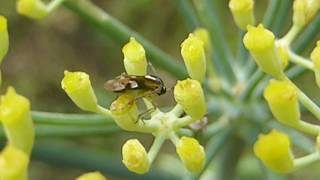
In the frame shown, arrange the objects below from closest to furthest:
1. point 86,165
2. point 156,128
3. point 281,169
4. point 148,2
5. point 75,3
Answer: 1. point 281,169
2. point 156,128
3. point 75,3
4. point 86,165
5. point 148,2

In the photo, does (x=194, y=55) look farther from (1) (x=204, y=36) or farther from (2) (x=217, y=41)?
(2) (x=217, y=41)

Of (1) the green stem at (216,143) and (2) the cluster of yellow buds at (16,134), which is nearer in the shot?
(2) the cluster of yellow buds at (16,134)

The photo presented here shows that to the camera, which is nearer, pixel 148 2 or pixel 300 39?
pixel 300 39

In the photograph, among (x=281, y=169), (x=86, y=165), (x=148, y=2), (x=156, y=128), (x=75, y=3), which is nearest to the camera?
(x=281, y=169)

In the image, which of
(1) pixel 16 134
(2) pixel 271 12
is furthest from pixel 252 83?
(1) pixel 16 134

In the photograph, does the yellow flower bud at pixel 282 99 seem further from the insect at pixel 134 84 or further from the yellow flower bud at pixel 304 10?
the yellow flower bud at pixel 304 10

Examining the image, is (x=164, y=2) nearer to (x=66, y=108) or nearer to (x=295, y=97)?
(x=66, y=108)

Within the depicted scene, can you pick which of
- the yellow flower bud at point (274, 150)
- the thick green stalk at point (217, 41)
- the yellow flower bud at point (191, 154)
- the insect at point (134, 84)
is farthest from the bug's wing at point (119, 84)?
the thick green stalk at point (217, 41)

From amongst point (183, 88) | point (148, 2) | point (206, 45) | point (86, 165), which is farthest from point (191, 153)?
point (148, 2)
